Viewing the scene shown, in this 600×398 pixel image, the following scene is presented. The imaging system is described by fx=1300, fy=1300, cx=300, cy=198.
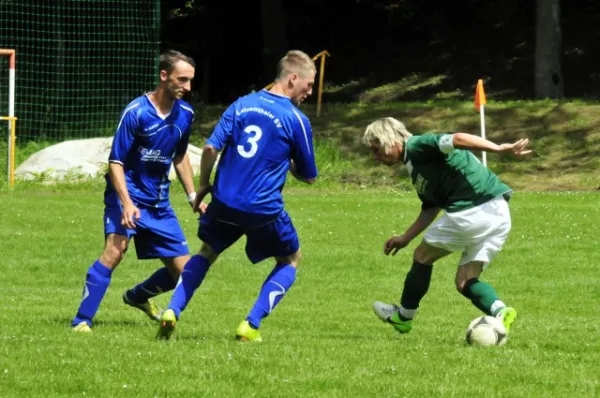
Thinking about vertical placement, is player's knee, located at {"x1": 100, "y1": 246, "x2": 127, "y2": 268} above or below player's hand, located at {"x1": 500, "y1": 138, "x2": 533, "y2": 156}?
below

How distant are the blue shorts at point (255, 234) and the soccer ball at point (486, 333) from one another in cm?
127

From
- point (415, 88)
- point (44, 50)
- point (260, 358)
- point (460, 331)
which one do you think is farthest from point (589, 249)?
point (415, 88)

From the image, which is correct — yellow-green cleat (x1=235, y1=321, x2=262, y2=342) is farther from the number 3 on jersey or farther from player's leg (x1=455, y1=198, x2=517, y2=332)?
player's leg (x1=455, y1=198, x2=517, y2=332)

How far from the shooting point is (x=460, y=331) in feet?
32.6

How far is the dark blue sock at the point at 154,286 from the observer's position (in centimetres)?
940

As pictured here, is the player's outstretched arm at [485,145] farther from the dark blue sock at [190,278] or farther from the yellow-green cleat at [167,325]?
the yellow-green cleat at [167,325]

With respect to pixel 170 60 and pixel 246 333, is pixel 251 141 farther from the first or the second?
pixel 246 333

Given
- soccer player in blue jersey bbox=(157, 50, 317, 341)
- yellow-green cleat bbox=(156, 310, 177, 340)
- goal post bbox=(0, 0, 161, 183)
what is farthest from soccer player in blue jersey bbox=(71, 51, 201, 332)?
goal post bbox=(0, 0, 161, 183)

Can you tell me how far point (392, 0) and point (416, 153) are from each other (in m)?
31.1

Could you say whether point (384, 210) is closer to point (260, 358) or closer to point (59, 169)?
point (59, 169)

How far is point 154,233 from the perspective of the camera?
903cm

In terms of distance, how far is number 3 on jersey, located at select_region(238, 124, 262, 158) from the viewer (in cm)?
803

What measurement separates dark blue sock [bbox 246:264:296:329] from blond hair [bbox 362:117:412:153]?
1000 millimetres

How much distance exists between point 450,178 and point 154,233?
6.90ft
